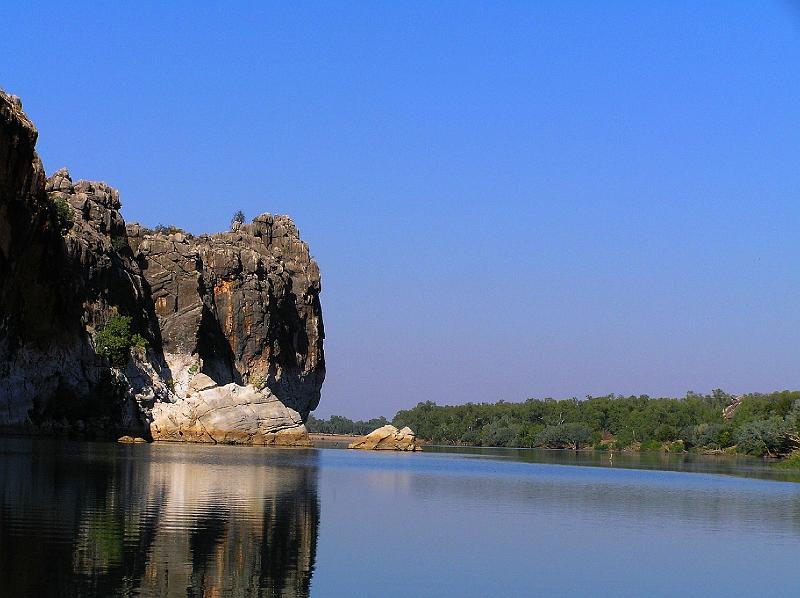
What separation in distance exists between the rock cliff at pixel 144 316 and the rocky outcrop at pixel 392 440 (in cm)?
1694

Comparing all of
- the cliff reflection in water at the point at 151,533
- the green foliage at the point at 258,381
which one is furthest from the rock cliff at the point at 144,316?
the cliff reflection in water at the point at 151,533

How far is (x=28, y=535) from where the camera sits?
2420 centimetres

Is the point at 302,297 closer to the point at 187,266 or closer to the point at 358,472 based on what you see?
the point at 187,266

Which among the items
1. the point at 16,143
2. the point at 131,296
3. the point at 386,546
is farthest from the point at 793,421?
the point at 386,546

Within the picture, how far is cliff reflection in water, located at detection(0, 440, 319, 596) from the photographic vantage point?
1998 centimetres

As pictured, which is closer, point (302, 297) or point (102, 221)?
point (102, 221)

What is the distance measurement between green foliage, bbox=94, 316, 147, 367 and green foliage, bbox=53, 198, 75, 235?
9.95 meters

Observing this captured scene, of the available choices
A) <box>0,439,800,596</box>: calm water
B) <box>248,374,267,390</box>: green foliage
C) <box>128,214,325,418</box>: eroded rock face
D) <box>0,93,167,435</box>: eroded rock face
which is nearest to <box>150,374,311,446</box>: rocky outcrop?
<box>0,93,167,435</box>: eroded rock face

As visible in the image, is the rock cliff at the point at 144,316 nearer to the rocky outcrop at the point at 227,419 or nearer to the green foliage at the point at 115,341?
the rocky outcrop at the point at 227,419

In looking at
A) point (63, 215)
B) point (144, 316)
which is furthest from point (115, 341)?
point (144, 316)

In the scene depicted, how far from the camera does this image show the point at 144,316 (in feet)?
391

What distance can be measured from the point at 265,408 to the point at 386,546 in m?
84.1

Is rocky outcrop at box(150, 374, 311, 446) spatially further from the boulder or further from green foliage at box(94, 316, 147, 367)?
green foliage at box(94, 316, 147, 367)

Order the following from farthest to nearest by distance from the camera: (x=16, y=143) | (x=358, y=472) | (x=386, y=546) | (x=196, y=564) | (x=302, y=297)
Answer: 1. (x=302, y=297)
2. (x=16, y=143)
3. (x=358, y=472)
4. (x=386, y=546)
5. (x=196, y=564)
